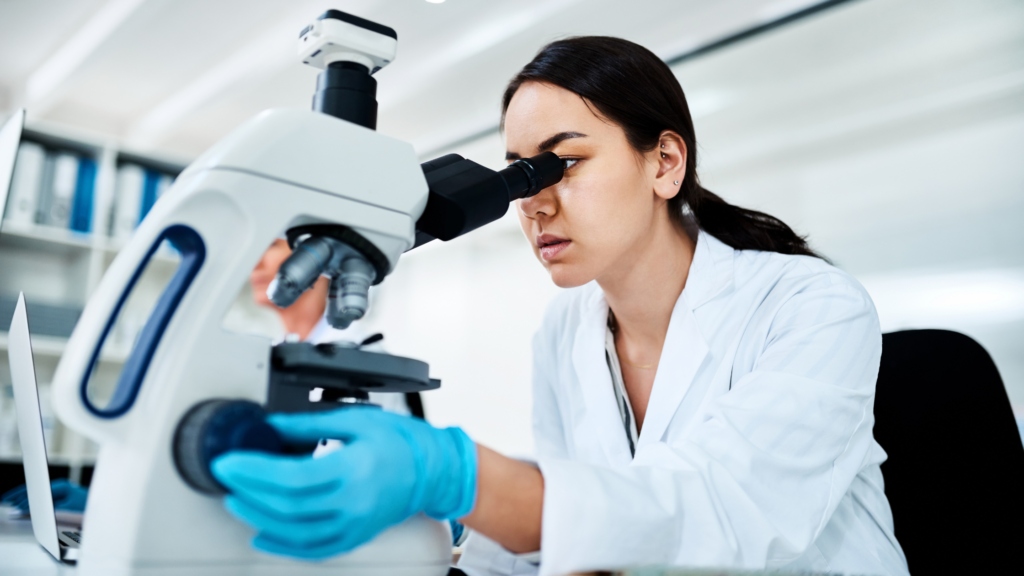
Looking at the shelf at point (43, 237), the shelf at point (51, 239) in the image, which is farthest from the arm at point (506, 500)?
the shelf at point (43, 237)

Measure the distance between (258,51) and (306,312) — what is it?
1.33m

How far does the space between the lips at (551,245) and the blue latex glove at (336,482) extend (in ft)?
1.95

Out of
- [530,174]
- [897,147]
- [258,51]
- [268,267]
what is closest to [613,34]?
[897,147]

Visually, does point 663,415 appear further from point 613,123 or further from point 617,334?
point 613,123

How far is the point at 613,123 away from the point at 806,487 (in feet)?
2.16

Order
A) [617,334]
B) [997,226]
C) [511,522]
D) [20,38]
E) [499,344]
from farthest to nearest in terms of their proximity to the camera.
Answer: [499,344], [20,38], [997,226], [617,334], [511,522]

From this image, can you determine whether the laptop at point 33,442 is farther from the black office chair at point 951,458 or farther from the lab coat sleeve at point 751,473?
the black office chair at point 951,458

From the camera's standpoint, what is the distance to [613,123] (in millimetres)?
1131

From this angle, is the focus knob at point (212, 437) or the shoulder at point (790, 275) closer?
the focus knob at point (212, 437)

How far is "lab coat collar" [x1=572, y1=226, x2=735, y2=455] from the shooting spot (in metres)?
1.14

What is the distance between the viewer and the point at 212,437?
507 millimetres

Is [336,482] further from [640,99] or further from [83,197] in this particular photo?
[83,197]

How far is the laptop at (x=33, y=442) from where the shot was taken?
0.82 m

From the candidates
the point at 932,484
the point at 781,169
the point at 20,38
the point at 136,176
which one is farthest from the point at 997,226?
the point at 20,38
